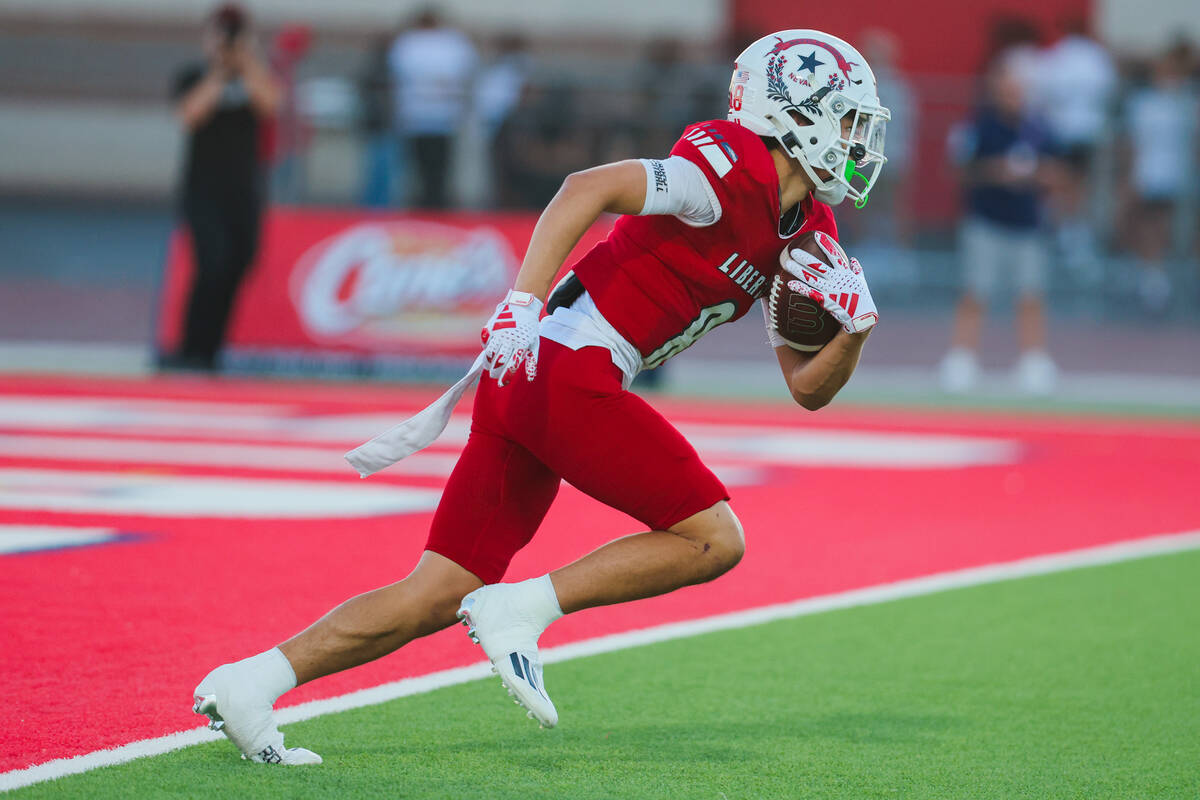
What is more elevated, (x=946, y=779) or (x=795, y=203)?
(x=795, y=203)

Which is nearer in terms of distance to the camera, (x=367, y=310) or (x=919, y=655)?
(x=919, y=655)

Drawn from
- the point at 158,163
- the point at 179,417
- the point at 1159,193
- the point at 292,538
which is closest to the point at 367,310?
the point at 179,417

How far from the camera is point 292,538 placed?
23.8ft

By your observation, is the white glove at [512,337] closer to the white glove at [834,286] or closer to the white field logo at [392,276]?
the white glove at [834,286]

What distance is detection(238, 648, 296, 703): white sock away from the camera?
4258 mm

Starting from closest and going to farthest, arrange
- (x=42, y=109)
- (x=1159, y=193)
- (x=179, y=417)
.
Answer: (x=179, y=417), (x=1159, y=193), (x=42, y=109)

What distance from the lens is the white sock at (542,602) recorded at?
423 centimetres

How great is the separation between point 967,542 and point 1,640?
425 cm

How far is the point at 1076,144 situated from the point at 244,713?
14.0 meters

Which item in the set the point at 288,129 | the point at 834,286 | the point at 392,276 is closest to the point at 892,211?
the point at 392,276

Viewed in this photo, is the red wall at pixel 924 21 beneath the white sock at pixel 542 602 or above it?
above

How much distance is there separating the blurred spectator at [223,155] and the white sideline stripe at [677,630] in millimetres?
6810

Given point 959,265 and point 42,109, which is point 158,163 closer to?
point 42,109

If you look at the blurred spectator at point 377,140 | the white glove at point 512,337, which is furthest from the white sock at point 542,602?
the blurred spectator at point 377,140
